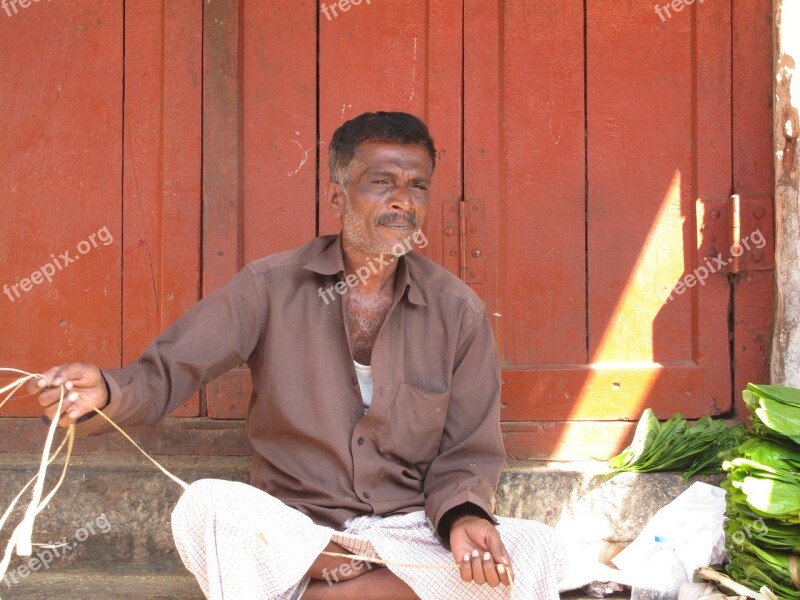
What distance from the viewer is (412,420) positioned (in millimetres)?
2654

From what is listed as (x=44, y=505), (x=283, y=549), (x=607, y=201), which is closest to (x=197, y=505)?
(x=283, y=549)

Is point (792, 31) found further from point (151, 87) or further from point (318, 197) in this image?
point (151, 87)

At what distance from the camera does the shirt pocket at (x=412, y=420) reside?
104 inches

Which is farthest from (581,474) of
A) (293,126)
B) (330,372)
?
(293,126)

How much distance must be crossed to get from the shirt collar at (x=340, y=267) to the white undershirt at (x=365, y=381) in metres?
0.25

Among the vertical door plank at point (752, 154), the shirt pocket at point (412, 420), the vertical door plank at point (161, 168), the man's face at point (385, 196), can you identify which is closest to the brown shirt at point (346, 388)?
the shirt pocket at point (412, 420)

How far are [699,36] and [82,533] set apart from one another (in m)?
2.96

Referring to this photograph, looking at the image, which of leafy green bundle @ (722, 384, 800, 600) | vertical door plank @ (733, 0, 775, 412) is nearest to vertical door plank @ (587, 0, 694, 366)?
vertical door plank @ (733, 0, 775, 412)

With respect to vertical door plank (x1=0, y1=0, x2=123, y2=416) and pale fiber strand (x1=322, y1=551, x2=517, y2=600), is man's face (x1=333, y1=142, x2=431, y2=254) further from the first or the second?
vertical door plank (x1=0, y1=0, x2=123, y2=416)

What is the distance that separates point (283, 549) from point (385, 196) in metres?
1.09

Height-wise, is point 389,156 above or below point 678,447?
above

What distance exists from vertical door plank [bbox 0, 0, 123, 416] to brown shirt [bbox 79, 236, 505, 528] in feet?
3.67

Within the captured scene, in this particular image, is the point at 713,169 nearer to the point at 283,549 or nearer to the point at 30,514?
the point at 283,549

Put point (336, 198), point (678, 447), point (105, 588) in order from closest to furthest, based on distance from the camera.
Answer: point (336, 198)
point (105, 588)
point (678, 447)
